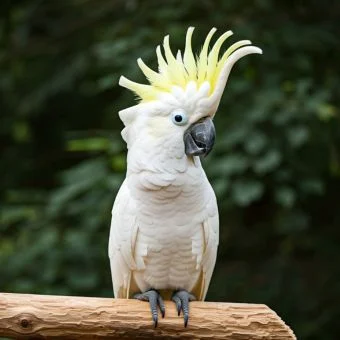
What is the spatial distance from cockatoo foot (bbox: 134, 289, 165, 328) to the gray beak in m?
0.48

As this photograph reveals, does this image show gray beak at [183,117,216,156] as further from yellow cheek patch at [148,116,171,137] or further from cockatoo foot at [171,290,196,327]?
cockatoo foot at [171,290,196,327]

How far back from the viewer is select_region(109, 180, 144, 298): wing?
3.14 meters

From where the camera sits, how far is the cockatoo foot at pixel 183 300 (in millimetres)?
3052

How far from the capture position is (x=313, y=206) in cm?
538

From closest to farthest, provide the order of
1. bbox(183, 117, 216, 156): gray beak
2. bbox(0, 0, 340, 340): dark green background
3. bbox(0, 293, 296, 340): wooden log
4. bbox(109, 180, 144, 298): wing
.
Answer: bbox(0, 293, 296, 340): wooden log → bbox(183, 117, 216, 156): gray beak → bbox(109, 180, 144, 298): wing → bbox(0, 0, 340, 340): dark green background

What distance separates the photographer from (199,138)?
9.94 ft

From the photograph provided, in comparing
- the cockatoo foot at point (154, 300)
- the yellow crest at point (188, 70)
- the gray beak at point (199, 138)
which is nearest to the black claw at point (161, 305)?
the cockatoo foot at point (154, 300)

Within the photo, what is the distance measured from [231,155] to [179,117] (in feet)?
5.41

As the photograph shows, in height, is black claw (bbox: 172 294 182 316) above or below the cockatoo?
below

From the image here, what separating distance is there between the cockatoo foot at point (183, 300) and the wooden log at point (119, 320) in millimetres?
16

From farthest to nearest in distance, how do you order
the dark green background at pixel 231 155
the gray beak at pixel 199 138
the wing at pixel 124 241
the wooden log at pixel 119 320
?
the dark green background at pixel 231 155
the wing at pixel 124 241
the gray beak at pixel 199 138
the wooden log at pixel 119 320

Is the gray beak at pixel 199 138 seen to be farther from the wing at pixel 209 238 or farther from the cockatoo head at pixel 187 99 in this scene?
the wing at pixel 209 238

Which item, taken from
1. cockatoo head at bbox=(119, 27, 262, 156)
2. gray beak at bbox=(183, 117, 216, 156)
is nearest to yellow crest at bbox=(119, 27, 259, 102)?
cockatoo head at bbox=(119, 27, 262, 156)

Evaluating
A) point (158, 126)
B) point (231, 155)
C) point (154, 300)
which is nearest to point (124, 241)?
point (154, 300)
